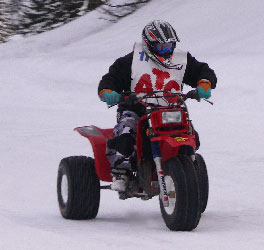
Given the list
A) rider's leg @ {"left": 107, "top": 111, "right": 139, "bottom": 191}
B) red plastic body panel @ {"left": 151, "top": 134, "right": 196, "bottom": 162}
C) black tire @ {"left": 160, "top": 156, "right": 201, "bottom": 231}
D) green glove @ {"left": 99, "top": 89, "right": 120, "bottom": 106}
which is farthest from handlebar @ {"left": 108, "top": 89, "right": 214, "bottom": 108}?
black tire @ {"left": 160, "top": 156, "right": 201, "bottom": 231}

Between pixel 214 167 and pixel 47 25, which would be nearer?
pixel 214 167

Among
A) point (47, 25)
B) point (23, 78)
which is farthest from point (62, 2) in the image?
point (23, 78)

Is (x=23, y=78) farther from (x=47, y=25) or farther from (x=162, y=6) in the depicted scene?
(x=47, y=25)

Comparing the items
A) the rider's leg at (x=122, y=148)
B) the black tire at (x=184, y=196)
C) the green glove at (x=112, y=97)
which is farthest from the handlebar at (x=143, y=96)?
the black tire at (x=184, y=196)

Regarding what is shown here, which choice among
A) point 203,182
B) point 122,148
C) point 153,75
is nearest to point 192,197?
point 122,148

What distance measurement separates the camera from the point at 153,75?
698cm

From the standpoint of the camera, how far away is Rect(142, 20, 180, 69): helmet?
6.87m

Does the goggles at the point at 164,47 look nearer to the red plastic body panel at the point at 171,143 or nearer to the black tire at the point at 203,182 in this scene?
the red plastic body panel at the point at 171,143

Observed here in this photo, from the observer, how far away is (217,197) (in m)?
8.66

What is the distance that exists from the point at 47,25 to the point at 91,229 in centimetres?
2766

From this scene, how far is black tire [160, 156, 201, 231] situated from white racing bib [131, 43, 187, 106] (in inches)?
33.9

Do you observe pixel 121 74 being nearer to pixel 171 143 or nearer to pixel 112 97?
pixel 112 97

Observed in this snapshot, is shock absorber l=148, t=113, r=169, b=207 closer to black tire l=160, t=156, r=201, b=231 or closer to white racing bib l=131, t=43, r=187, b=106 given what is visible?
black tire l=160, t=156, r=201, b=231

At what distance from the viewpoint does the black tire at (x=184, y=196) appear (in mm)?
6055
